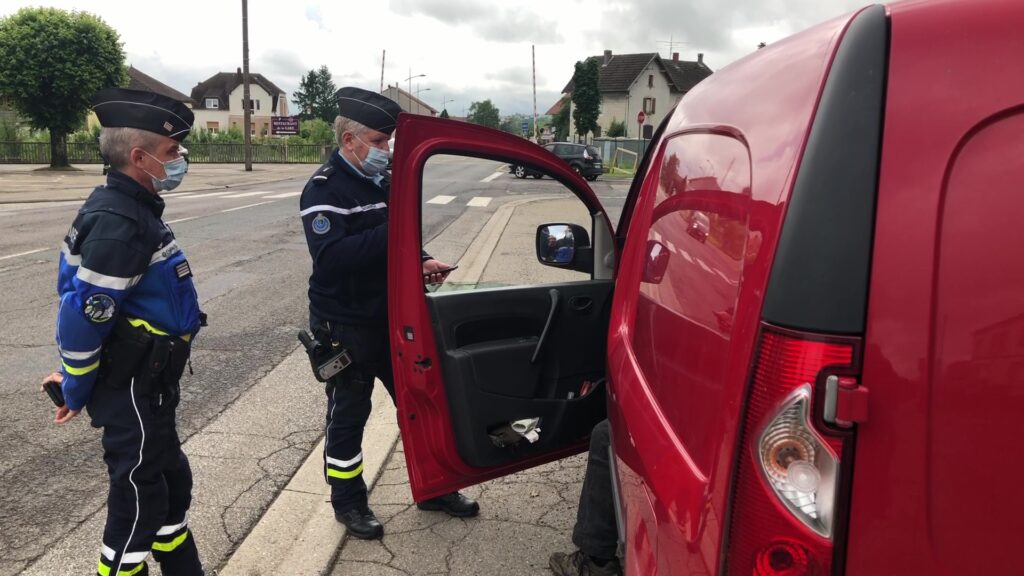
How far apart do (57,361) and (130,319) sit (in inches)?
145

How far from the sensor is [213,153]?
150 feet

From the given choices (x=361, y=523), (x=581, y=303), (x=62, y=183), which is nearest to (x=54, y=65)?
(x=62, y=183)

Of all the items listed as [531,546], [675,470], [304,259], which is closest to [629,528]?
[675,470]

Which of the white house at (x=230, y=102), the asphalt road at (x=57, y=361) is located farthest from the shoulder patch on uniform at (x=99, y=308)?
the white house at (x=230, y=102)

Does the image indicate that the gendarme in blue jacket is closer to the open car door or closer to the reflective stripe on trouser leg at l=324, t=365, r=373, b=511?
the reflective stripe on trouser leg at l=324, t=365, r=373, b=511

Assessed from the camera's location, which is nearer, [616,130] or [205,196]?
[205,196]

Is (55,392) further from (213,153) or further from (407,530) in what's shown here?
(213,153)

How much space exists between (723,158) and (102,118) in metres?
1.89

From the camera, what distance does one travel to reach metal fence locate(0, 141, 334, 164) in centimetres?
3775

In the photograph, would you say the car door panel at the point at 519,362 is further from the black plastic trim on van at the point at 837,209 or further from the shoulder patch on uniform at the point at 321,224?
the black plastic trim on van at the point at 837,209

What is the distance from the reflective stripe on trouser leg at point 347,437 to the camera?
3074 millimetres

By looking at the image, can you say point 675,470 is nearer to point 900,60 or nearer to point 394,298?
point 900,60

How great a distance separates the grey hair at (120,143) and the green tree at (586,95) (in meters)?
59.6

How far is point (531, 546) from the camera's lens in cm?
309
